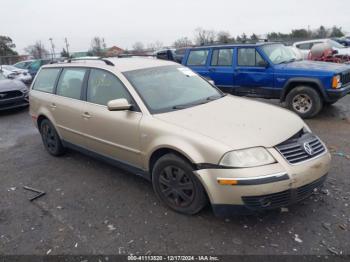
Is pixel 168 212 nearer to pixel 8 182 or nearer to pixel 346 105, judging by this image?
pixel 8 182

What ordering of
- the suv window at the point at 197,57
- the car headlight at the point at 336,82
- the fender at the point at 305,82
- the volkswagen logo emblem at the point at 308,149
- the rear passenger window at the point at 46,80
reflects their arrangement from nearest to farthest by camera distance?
the volkswagen logo emblem at the point at 308,149 < the rear passenger window at the point at 46,80 < the car headlight at the point at 336,82 < the fender at the point at 305,82 < the suv window at the point at 197,57

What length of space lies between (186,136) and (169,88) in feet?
3.60

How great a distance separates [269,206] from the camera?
276 centimetres

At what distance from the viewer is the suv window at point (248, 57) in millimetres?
7243

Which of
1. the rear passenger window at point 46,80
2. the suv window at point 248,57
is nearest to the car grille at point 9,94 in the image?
the rear passenger window at point 46,80

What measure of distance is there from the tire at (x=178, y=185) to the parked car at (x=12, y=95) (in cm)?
758

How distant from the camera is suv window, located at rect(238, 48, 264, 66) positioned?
7.24 m

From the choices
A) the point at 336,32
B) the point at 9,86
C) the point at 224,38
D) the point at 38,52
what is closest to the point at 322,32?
the point at 336,32

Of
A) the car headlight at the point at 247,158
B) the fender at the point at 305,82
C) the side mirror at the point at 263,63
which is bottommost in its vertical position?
the fender at the point at 305,82

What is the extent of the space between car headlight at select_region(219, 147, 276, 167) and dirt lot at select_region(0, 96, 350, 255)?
746 mm

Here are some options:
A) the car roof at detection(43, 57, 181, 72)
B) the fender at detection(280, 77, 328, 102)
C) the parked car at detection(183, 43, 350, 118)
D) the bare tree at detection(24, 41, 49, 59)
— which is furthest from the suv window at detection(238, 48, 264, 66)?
the bare tree at detection(24, 41, 49, 59)

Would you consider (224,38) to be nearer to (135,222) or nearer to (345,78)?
(345,78)

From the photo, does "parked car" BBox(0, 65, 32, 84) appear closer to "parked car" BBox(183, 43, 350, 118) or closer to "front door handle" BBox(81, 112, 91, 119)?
"parked car" BBox(183, 43, 350, 118)

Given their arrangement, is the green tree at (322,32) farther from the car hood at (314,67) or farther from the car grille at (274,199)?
the car grille at (274,199)
